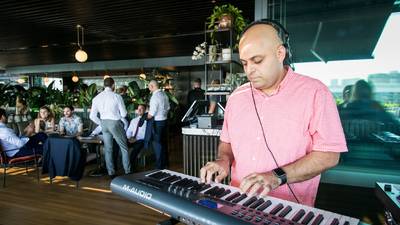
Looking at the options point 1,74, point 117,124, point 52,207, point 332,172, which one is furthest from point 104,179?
point 1,74

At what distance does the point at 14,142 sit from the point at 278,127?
4.81 meters

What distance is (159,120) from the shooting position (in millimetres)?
5570

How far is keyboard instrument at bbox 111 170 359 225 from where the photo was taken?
0.85m

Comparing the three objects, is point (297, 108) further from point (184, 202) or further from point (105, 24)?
point (105, 24)

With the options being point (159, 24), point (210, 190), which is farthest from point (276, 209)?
point (159, 24)

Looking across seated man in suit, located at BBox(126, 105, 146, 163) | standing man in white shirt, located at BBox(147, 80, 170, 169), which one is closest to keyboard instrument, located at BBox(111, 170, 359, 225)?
standing man in white shirt, located at BBox(147, 80, 170, 169)

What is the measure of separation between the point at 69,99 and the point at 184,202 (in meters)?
8.40

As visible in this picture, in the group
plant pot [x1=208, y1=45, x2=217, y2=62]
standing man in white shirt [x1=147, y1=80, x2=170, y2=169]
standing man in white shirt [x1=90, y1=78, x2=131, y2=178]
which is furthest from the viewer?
standing man in white shirt [x1=147, y1=80, x2=170, y2=169]

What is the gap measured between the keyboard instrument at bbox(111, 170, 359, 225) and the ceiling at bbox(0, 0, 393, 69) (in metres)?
3.84

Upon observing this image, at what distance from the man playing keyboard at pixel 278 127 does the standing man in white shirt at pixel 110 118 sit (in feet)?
12.9

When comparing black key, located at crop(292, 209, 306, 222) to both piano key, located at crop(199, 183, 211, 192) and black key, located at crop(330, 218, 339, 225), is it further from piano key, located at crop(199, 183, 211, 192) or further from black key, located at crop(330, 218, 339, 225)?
piano key, located at crop(199, 183, 211, 192)

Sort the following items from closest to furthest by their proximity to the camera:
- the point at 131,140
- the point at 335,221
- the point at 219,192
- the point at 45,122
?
the point at 335,221 < the point at 219,192 < the point at 131,140 < the point at 45,122

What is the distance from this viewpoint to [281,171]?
103cm

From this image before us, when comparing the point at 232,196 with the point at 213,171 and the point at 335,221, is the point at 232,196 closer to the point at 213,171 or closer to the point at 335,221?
the point at 213,171
